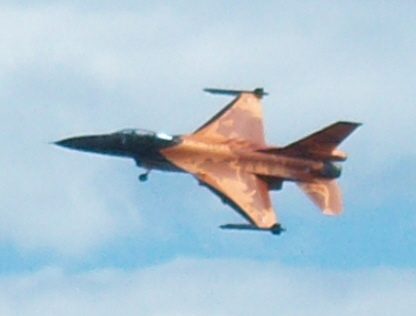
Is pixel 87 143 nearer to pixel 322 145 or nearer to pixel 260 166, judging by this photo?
pixel 260 166

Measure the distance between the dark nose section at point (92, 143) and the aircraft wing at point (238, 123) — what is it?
562 cm

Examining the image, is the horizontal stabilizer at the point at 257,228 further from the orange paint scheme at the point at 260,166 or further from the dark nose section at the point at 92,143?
the dark nose section at the point at 92,143

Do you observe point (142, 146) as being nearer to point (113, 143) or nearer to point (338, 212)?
point (113, 143)

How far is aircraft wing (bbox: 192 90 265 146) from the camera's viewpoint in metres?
144

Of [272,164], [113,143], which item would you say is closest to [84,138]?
[113,143]

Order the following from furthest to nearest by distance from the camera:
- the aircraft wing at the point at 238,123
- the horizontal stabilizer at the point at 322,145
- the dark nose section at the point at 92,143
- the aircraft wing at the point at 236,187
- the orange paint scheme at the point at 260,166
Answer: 1. the aircraft wing at the point at 238,123
2. the horizontal stabilizer at the point at 322,145
3. the aircraft wing at the point at 236,187
4. the orange paint scheme at the point at 260,166
5. the dark nose section at the point at 92,143

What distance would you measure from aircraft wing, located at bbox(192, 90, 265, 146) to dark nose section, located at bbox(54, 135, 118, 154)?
5619 millimetres

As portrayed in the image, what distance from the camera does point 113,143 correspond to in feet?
457

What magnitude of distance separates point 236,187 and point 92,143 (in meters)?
8.21

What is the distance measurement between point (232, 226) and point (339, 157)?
9602 millimetres

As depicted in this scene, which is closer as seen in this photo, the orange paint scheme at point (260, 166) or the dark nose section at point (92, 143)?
the dark nose section at point (92, 143)

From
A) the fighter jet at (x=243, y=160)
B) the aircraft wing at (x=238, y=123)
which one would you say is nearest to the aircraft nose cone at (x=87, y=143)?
the fighter jet at (x=243, y=160)

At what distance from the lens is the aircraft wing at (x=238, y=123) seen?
474 feet

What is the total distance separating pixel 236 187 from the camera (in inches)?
5571
